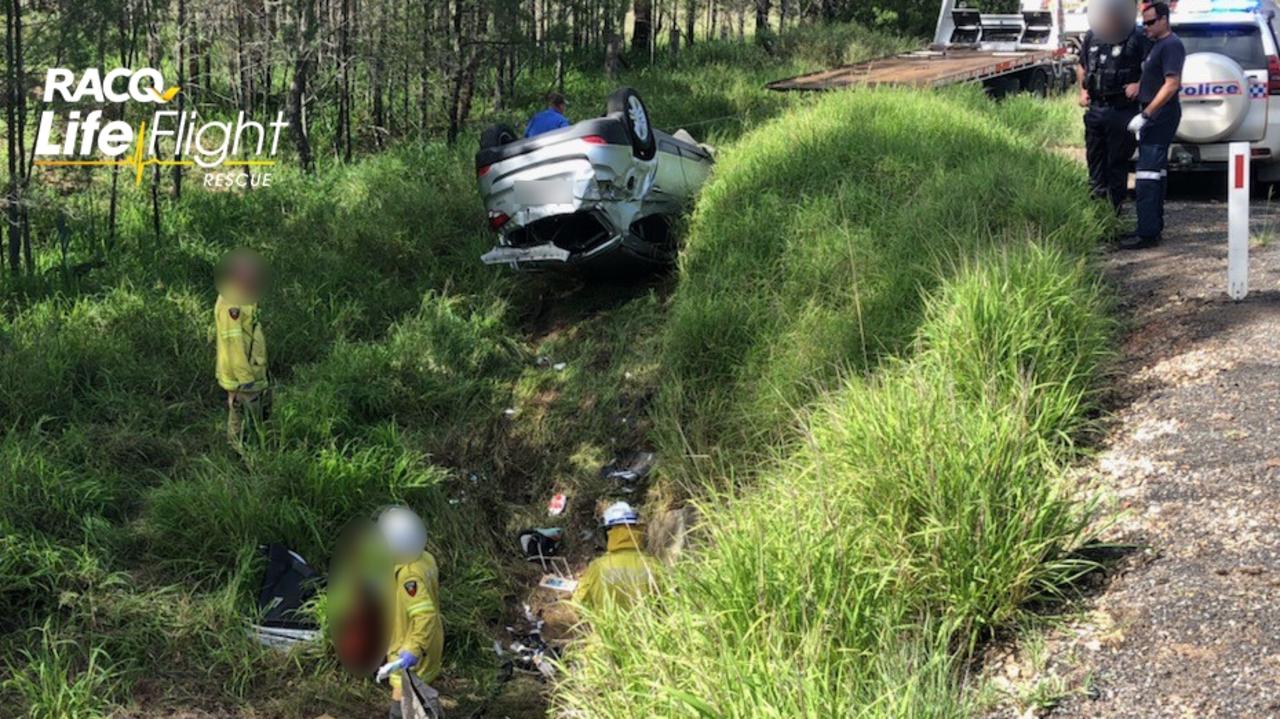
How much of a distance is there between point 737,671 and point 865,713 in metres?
0.40

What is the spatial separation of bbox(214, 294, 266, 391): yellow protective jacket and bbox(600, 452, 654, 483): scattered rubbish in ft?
7.81

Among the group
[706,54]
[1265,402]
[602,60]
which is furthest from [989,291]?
[602,60]

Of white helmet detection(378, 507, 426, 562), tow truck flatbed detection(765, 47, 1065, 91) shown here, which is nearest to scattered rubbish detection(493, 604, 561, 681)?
white helmet detection(378, 507, 426, 562)

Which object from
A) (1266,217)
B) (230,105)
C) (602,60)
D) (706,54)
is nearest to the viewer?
(1266,217)

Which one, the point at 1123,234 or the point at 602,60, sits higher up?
the point at 602,60

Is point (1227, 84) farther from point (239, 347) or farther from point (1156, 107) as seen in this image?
point (239, 347)

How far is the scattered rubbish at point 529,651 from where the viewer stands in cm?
597

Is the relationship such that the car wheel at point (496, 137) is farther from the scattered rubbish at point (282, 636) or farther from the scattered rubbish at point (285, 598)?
the scattered rubbish at point (282, 636)

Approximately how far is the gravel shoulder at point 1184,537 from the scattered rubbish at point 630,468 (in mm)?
3150

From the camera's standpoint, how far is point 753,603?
12.8 ft

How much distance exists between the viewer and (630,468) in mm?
8102

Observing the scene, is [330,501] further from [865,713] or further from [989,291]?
[865,713]

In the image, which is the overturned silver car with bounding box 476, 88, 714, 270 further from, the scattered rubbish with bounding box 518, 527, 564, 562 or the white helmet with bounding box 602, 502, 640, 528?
the white helmet with bounding box 602, 502, 640, 528

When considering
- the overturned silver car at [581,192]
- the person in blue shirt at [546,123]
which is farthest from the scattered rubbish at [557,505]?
the person in blue shirt at [546,123]
